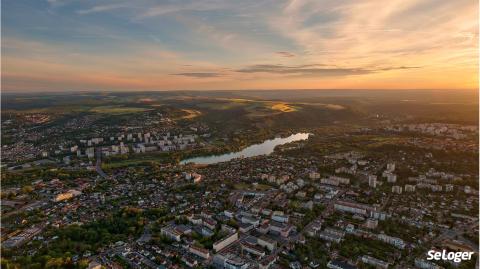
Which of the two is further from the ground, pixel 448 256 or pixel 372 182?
pixel 372 182

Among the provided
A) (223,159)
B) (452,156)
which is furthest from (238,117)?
(452,156)

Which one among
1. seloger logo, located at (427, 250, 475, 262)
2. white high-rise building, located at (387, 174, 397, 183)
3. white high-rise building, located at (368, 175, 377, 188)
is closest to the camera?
seloger logo, located at (427, 250, 475, 262)

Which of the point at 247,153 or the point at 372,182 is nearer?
the point at 372,182

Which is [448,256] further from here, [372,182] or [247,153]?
[247,153]

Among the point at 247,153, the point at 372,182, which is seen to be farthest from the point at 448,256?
the point at 247,153

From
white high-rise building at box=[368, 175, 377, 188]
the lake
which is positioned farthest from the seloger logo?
the lake

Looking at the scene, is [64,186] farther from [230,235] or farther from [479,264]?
[479,264]

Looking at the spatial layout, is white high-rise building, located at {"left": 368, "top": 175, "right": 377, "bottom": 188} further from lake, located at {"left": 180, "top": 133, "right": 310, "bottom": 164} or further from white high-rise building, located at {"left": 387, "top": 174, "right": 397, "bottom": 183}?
lake, located at {"left": 180, "top": 133, "right": 310, "bottom": 164}

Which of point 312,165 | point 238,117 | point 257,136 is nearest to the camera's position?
point 312,165
